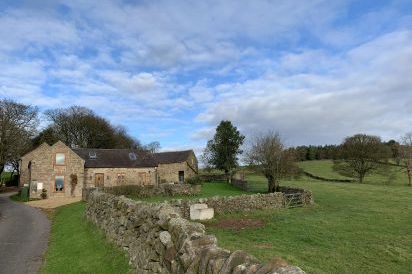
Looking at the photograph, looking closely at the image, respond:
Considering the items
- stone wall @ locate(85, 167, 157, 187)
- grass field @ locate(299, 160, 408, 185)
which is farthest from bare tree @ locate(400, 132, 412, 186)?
stone wall @ locate(85, 167, 157, 187)

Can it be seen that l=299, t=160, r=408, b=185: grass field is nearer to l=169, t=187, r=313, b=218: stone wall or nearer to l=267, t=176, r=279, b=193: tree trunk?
l=267, t=176, r=279, b=193: tree trunk

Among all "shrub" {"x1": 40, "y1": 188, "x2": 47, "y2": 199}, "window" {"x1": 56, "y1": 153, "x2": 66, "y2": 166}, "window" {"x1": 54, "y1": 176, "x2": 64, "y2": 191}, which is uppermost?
"window" {"x1": 56, "y1": 153, "x2": 66, "y2": 166}

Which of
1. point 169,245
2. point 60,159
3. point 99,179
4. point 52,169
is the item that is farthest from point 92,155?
point 169,245

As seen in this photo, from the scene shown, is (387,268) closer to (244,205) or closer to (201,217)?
(201,217)

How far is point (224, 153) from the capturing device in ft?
226

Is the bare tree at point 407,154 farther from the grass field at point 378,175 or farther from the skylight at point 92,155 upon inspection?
the skylight at point 92,155

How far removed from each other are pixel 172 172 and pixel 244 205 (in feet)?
115

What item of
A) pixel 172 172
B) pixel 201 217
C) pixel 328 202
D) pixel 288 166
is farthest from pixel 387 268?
pixel 172 172

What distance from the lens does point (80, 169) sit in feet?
152

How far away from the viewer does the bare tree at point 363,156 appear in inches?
2645

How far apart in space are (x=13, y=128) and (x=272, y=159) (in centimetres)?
3611

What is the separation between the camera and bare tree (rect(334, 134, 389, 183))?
6719cm

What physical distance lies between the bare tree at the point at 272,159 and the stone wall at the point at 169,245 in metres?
31.6

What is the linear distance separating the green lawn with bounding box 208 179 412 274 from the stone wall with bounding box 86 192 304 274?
3777mm
